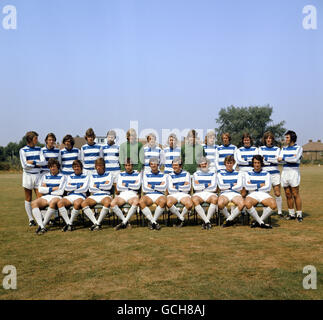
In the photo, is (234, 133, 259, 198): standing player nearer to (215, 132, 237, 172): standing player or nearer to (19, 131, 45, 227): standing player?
(215, 132, 237, 172): standing player

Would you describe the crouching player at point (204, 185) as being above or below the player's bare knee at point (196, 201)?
above

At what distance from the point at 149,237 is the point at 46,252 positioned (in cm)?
189

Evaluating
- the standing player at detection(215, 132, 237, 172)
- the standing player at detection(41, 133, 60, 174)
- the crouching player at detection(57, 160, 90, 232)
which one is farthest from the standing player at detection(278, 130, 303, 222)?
the standing player at detection(41, 133, 60, 174)

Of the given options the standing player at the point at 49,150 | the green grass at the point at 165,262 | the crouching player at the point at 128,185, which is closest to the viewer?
the green grass at the point at 165,262

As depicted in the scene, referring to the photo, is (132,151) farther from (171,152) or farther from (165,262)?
(165,262)

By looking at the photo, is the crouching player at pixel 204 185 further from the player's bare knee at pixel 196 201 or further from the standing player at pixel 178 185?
the standing player at pixel 178 185

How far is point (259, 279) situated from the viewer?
380 centimetres

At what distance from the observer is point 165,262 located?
452cm

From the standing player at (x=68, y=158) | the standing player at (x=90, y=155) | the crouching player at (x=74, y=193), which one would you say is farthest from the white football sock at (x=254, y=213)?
the standing player at (x=68, y=158)

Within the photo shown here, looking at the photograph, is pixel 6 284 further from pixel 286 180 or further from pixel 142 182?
pixel 286 180

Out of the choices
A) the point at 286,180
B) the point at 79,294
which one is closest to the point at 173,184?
the point at 286,180

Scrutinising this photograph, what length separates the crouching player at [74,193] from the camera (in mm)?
6785

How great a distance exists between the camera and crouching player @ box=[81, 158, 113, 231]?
683 cm

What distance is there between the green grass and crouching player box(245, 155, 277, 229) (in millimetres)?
292
